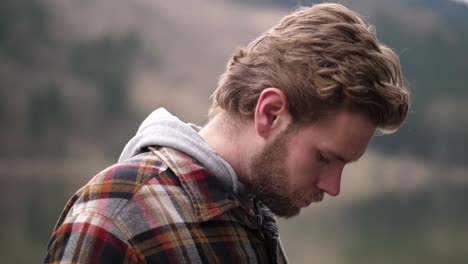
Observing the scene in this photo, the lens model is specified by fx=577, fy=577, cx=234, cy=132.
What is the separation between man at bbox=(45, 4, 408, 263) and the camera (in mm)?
843

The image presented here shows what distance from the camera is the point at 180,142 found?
90 cm

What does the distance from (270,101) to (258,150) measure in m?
0.08

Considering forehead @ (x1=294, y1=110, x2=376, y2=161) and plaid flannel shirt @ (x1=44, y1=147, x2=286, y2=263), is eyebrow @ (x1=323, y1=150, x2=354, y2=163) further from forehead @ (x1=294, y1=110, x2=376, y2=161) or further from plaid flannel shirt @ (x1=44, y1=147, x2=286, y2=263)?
plaid flannel shirt @ (x1=44, y1=147, x2=286, y2=263)

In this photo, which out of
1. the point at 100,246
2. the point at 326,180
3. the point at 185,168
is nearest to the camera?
the point at 100,246

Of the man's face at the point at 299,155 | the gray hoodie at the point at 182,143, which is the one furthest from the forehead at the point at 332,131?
the gray hoodie at the point at 182,143

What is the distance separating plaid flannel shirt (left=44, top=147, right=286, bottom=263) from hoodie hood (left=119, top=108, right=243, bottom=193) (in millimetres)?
13

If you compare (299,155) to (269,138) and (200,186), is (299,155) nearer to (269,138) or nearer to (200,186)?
(269,138)

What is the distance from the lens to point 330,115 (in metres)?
0.94

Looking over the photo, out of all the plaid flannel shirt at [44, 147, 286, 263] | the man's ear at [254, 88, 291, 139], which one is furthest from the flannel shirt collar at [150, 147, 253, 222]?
the man's ear at [254, 88, 291, 139]

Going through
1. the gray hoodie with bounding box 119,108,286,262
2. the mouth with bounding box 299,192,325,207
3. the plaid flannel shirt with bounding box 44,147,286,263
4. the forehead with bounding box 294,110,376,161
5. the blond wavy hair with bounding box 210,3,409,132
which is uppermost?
the blond wavy hair with bounding box 210,3,409,132

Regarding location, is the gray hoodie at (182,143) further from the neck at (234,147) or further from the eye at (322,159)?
the eye at (322,159)

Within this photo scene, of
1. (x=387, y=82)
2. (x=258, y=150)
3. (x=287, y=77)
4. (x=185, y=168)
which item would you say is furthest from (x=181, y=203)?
(x=387, y=82)

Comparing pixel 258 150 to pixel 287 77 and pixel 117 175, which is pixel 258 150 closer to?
pixel 287 77

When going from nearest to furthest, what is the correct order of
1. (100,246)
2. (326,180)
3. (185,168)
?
(100,246) → (185,168) → (326,180)
